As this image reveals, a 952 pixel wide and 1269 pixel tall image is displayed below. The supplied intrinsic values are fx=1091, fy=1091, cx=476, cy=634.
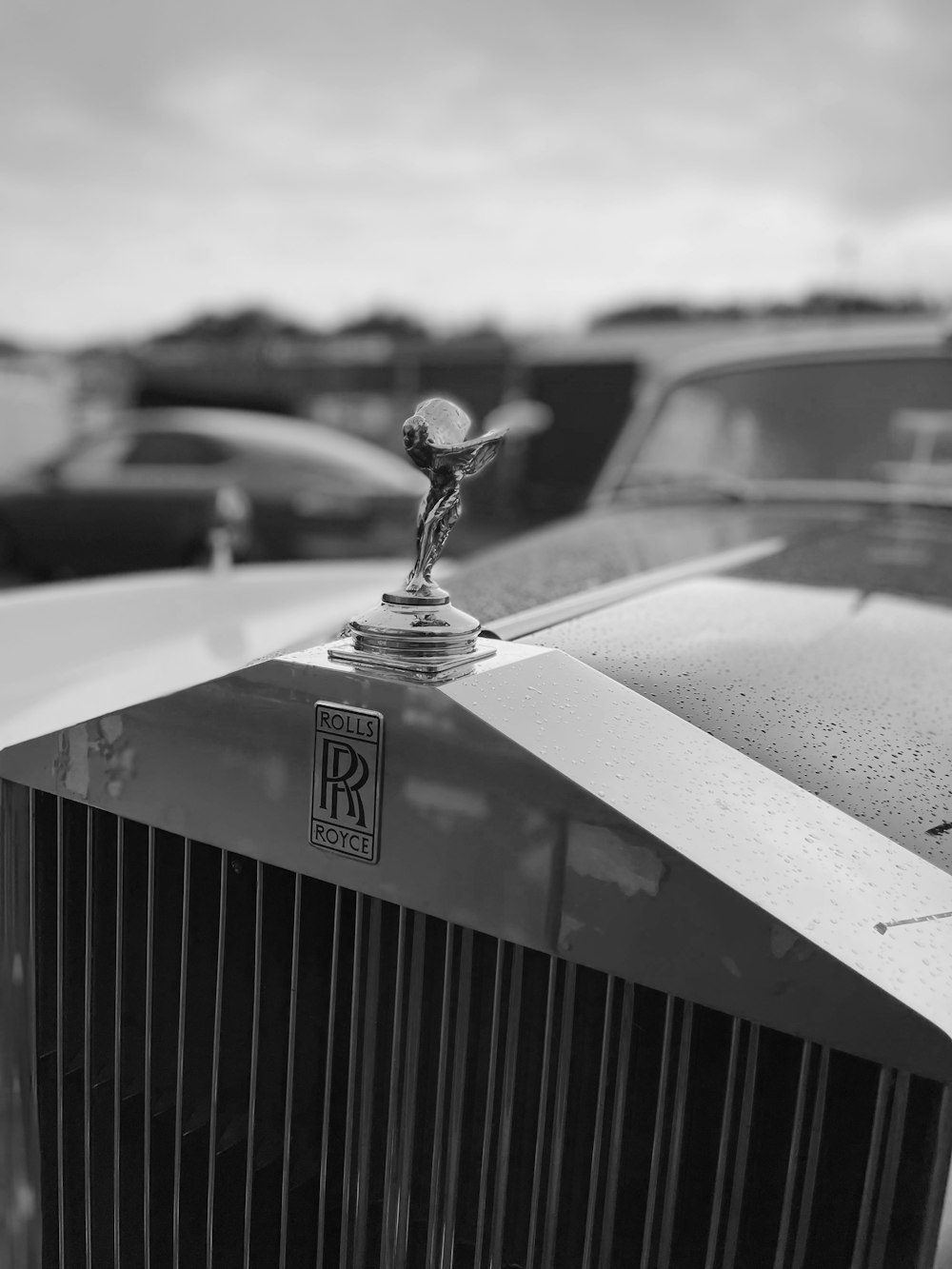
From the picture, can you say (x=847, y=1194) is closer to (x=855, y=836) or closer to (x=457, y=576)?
(x=855, y=836)

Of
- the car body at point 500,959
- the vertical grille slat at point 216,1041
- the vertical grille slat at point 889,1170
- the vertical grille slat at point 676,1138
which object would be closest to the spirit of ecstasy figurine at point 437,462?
the car body at point 500,959

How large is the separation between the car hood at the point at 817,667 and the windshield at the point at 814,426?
0.81 meters

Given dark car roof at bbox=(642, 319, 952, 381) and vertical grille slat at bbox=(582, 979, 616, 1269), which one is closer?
vertical grille slat at bbox=(582, 979, 616, 1269)

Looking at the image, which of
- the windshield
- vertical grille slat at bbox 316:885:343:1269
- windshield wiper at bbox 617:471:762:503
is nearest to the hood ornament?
vertical grille slat at bbox 316:885:343:1269

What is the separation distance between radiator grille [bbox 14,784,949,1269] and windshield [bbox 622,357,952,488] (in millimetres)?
1946

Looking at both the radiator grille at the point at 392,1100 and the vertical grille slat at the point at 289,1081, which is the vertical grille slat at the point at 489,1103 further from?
the vertical grille slat at the point at 289,1081

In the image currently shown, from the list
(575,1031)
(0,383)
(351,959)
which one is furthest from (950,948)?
(0,383)

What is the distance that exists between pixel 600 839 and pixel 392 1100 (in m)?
0.38

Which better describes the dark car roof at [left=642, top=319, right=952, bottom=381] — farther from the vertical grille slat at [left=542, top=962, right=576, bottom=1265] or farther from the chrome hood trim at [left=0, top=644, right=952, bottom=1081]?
the vertical grille slat at [left=542, top=962, right=576, bottom=1265]

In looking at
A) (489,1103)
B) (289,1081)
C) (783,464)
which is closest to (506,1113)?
(489,1103)

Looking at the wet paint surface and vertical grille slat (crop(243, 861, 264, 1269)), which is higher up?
the wet paint surface

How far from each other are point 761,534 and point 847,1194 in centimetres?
152

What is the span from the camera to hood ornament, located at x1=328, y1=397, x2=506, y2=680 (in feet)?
3.40

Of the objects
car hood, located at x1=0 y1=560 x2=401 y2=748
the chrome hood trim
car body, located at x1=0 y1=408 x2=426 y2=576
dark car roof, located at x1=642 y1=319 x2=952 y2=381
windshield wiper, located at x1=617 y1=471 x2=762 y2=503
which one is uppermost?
dark car roof, located at x1=642 y1=319 x2=952 y2=381
